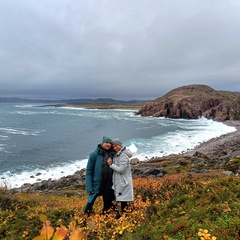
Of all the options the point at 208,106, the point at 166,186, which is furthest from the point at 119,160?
the point at 208,106

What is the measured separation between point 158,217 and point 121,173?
5.86 feet

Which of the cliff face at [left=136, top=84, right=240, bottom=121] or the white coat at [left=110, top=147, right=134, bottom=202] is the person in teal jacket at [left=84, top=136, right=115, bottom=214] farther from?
the cliff face at [left=136, top=84, right=240, bottom=121]

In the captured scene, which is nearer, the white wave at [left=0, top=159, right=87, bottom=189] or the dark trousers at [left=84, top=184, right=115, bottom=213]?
the dark trousers at [left=84, top=184, right=115, bottom=213]

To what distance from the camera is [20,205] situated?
10.2 m

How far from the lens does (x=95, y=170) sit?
22.6 feet

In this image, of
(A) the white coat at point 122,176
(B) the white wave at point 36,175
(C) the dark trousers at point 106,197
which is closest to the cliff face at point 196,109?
(B) the white wave at point 36,175

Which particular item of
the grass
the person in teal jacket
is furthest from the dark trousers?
the grass

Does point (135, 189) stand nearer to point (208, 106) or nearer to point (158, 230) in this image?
point (158, 230)

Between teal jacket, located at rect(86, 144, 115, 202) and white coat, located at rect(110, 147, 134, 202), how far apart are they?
26 cm

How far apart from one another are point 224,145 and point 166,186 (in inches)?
1278

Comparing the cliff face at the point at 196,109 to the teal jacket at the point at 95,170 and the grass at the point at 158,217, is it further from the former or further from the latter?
the teal jacket at the point at 95,170

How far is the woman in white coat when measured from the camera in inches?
258

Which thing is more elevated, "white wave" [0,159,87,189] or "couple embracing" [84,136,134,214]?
"couple embracing" [84,136,134,214]

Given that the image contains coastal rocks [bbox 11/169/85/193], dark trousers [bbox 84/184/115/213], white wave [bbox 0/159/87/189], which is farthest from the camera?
white wave [bbox 0/159/87/189]
